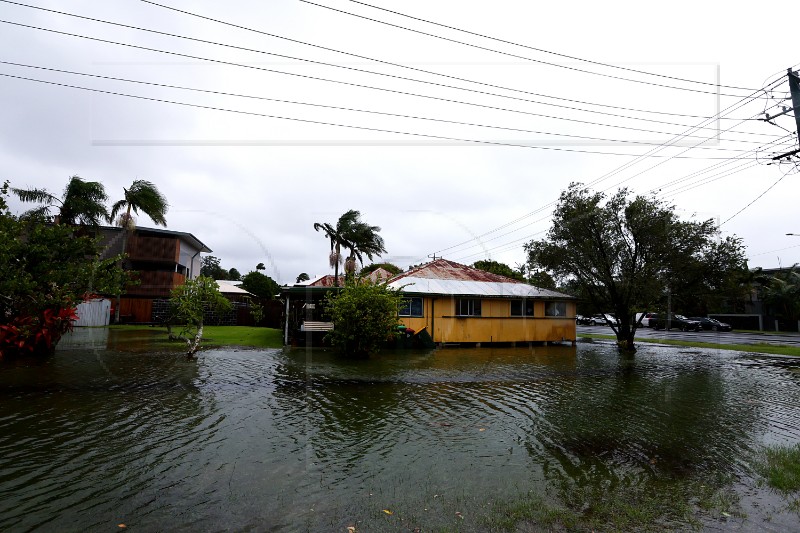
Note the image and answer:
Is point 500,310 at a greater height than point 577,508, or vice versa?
point 500,310

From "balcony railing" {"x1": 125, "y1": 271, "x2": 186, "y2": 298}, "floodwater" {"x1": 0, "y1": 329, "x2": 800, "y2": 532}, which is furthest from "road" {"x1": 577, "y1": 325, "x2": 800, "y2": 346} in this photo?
"balcony railing" {"x1": 125, "y1": 271, "x2": 186, "y2": 298}

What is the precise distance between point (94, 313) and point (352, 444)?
1164 inches

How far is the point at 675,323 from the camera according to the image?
4525 cm

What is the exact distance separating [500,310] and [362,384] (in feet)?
45.6

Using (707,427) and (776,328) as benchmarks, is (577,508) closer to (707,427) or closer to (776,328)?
(707,427)

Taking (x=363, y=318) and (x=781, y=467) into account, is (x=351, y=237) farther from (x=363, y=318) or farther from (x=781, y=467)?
(x=781, y=467)

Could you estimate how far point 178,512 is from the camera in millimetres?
4316

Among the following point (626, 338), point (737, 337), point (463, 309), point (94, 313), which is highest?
point (463, 309)

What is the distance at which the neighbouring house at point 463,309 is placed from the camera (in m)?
21.5

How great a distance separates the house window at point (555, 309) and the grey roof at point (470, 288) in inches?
26.7

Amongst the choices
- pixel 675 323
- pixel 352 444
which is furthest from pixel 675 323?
pixel 352 444

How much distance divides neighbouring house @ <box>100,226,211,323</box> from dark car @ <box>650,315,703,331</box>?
4382 centimetres

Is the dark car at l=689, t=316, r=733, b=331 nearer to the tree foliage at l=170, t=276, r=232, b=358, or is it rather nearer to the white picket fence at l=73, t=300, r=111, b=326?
the tree foliage at l=170, t=276, r=232, b=358

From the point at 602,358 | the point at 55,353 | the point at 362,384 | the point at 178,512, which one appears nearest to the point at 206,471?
the point at 178,512
